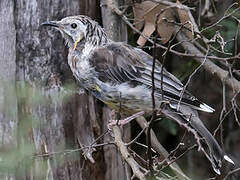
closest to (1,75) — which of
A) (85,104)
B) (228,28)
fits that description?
(85,104)

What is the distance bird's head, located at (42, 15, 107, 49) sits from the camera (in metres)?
4.31

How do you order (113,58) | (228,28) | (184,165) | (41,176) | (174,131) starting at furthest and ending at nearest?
(184,165)
(174,131)
(228,28)
(113,58)
(41,176)

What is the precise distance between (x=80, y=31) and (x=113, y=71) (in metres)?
0.43

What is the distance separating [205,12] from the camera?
4.77 m

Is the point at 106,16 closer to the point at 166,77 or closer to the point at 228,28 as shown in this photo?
the point at 166,77

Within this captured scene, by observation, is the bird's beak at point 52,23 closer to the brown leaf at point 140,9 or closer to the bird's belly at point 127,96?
the bird's belly at point 127,96

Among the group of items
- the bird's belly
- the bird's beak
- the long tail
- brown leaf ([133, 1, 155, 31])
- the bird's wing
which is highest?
brown leaf ([133, 1, 155, 31])

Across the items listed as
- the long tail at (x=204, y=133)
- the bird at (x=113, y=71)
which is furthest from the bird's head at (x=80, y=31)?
the long tail at (x=204, y=133)

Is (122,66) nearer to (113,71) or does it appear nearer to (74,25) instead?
(113,71)

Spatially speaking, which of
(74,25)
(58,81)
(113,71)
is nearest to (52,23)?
(74,25)

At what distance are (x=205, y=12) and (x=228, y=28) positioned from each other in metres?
0.44

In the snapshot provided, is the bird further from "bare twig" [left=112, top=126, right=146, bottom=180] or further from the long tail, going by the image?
"bare twig" [left=112, top=126, right=146, bottom=180]

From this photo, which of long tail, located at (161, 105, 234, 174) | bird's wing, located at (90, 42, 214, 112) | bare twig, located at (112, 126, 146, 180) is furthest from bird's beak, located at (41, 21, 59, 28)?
long tail, located at (161, 105, 234, 174)

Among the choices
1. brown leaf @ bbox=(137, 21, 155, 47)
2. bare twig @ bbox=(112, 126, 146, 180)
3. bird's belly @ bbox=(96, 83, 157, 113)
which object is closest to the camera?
bare twig @ bbox=(112, 126, 146, 180)
